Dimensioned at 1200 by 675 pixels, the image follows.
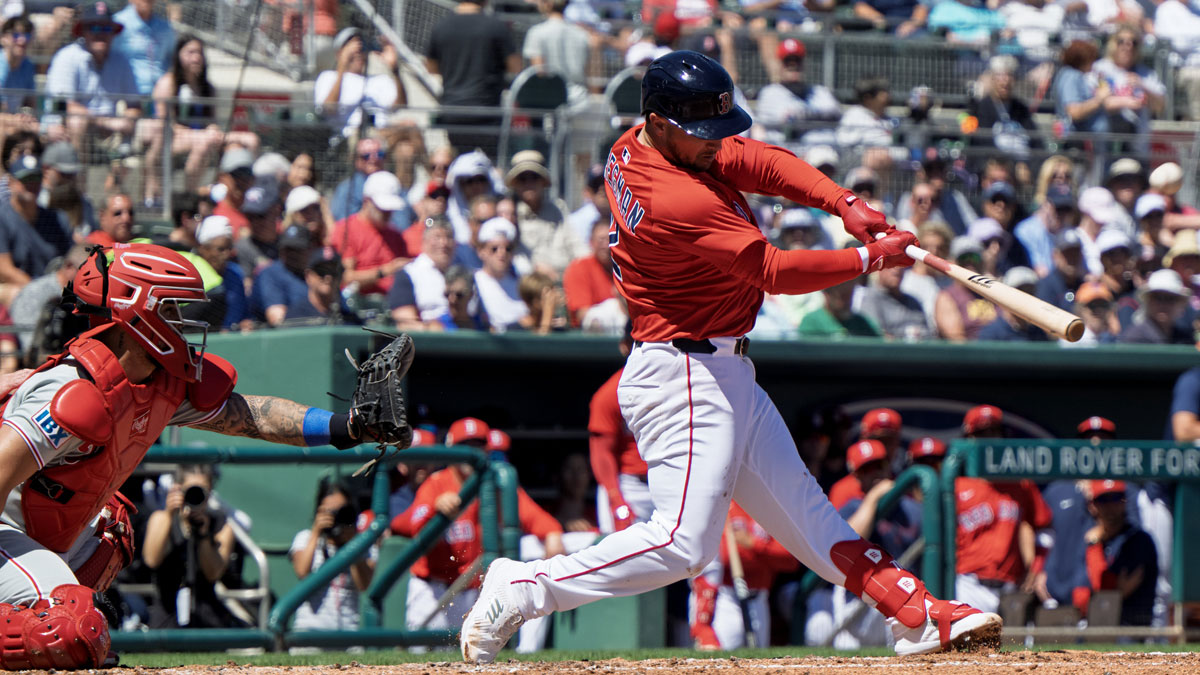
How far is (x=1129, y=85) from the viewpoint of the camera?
1148cm

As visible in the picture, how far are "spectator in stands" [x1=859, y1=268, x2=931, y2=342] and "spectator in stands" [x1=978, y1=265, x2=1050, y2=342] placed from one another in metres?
0.39

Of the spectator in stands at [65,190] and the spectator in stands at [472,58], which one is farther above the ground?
the spectator in stands at [472,58]

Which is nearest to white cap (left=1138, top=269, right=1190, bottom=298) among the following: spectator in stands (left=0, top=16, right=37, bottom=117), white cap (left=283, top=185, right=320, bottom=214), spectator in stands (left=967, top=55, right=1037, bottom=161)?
spectator in stands (left=967, top=55, right=1037, bottom=161)

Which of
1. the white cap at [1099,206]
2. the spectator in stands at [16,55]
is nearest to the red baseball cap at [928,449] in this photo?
the white cap at [1099,206]

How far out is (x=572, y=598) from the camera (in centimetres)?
440

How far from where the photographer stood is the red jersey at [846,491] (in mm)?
7695

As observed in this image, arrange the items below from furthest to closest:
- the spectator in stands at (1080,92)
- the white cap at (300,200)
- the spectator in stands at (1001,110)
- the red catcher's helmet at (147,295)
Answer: the spectator in stands at (1080,92), the spectator in stands at (1001,110), the white cap at (300,200), the red catcher's helmet at (147,295)

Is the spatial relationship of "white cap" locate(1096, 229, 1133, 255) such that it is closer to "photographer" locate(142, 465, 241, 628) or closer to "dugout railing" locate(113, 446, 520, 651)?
"dugout railing" locate(113, 446, 520, 651)

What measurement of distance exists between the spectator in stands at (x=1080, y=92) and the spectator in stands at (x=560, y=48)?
11.9ft

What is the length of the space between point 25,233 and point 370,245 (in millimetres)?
1798

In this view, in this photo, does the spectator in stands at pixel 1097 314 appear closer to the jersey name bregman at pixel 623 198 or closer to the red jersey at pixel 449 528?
the red jersey at pixel 449 528

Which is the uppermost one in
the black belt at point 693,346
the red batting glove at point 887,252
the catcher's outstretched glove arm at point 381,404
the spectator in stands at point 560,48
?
the spectator in stands at point 560,48

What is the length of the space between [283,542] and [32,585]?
343 cm

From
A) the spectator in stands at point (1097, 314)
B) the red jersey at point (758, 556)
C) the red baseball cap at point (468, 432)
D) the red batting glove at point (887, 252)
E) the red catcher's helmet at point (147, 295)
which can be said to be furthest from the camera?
the spectator in stands at point (1097, 314)
